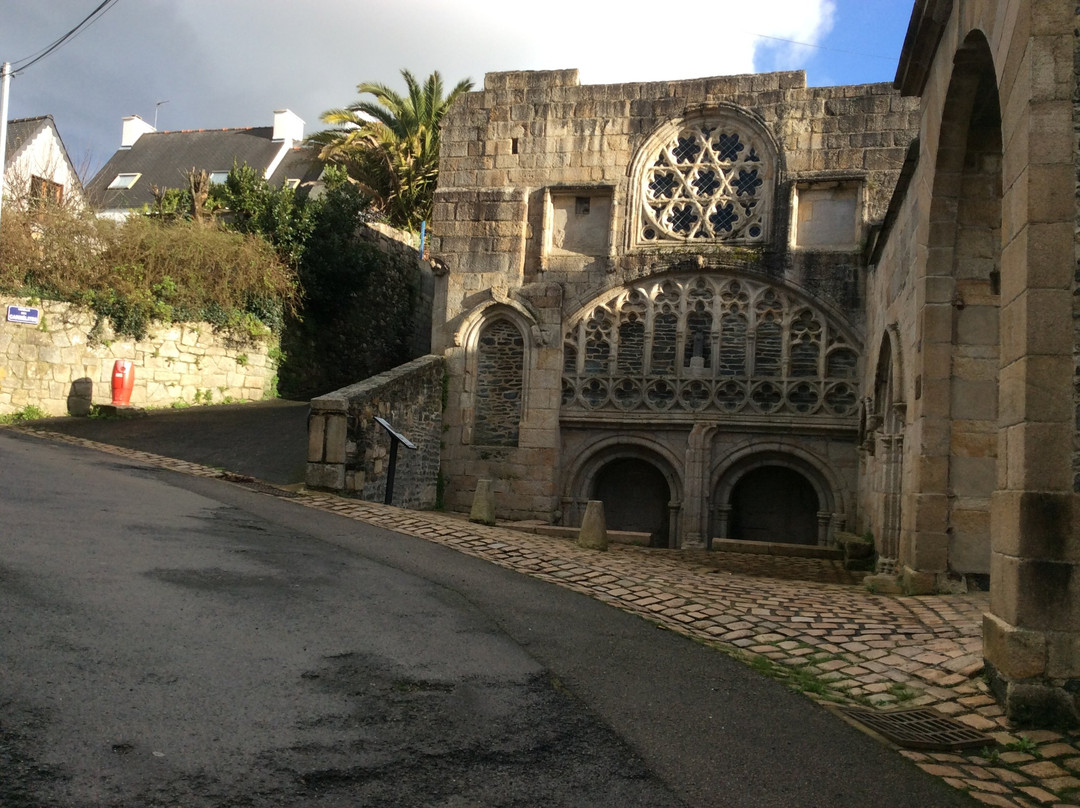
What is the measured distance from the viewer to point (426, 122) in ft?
86.4

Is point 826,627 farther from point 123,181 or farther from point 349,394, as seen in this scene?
point 123,181

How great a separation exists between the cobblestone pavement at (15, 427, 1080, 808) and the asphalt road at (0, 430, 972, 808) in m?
0.40

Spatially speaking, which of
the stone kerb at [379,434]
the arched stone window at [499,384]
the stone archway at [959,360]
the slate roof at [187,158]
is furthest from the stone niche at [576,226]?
the slate roof at [187,158]

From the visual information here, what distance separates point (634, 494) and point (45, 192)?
38.0 ft

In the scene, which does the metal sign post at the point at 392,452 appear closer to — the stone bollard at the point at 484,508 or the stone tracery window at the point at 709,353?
the stone bollard at the point at 484,508

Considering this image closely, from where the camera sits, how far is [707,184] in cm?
1581

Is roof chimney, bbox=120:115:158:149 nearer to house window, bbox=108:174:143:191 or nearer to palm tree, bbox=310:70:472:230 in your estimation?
house window, bbox=108:174:143:191

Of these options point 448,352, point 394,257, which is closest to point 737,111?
point 448,352

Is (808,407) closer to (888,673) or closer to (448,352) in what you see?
(448,352)

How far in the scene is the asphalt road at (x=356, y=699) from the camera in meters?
3.39

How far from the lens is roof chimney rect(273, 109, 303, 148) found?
3462 centimetres

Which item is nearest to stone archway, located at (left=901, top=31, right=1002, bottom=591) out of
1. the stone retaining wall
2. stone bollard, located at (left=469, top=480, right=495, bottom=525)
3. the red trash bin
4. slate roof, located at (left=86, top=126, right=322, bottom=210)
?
stone bollard, located at (left=469, top=480, right=495, bottom=525)

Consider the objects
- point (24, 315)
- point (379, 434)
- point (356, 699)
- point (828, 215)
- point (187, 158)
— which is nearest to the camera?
point (356, 699)

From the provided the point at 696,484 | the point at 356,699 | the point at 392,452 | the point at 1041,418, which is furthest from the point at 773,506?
the point at 356,699
